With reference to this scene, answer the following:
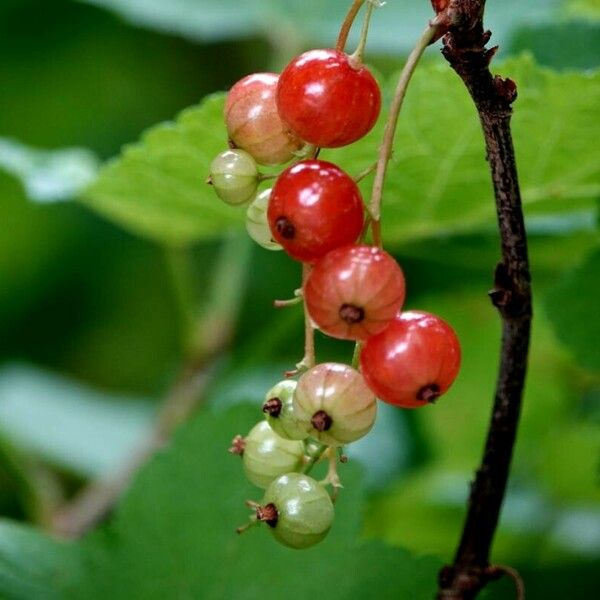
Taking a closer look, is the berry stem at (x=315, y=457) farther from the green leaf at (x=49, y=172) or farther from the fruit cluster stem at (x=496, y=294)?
the green leaf at (x=49, y=172)

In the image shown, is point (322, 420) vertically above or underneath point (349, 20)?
underneath

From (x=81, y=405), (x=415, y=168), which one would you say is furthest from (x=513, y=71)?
(x=81, y=405)

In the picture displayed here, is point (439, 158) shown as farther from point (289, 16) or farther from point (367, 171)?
point (289, 16)

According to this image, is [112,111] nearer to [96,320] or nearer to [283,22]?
[96,320]

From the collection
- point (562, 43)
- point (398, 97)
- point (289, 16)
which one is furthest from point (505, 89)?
point (289, 16)

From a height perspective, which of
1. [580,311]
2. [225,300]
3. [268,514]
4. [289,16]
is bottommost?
[268,514]

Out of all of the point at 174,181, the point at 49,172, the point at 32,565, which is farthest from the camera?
the point at 49,172
